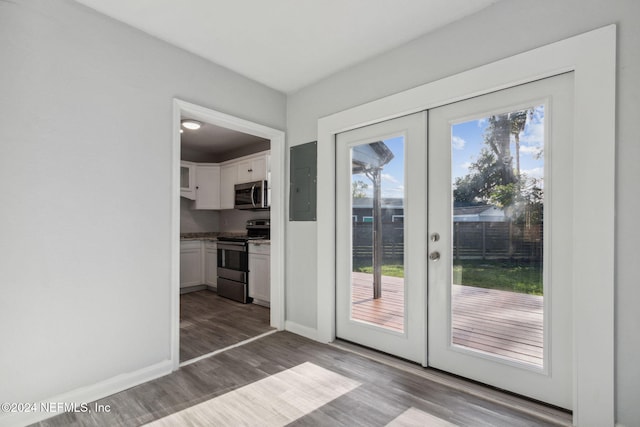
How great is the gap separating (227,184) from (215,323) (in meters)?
2.55

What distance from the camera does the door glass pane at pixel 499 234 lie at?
1.99 meters

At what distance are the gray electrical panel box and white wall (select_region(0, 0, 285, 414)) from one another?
1.23 metres

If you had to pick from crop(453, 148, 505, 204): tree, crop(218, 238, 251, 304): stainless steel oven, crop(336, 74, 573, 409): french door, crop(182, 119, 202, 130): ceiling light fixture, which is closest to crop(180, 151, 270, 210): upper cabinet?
crop(218, 238, 251, 304): stainless steel oven

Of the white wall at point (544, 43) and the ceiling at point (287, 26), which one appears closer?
the white wall at point (544, 43)

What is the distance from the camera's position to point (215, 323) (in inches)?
140

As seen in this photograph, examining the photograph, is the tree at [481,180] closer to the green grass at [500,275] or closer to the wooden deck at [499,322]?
the green grass at [500,275]

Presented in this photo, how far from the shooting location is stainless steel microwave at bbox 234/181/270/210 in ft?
15.1

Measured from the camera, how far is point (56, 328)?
193 cm

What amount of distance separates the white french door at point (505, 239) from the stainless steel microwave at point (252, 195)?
2738 millimetres

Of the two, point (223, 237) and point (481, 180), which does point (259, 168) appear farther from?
point (481, 180)

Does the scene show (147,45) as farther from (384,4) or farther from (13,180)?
(384,4)

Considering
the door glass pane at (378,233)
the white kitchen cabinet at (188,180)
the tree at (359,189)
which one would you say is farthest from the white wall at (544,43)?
the white kitchen cabinet at (188,180)

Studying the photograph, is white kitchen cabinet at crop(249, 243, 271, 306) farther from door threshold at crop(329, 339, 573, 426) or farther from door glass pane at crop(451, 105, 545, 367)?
door glass pane at crop(451, 105, 545, 367)

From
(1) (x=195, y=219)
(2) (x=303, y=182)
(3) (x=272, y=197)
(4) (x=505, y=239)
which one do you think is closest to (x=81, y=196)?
(3) (x=272, y=197)
